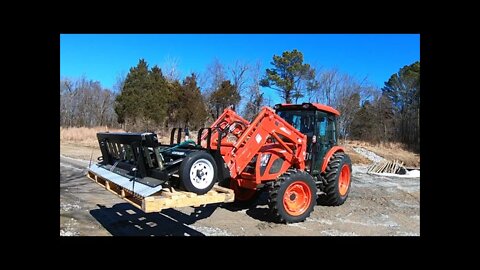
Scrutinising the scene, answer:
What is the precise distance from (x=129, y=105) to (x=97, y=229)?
88.3 ft

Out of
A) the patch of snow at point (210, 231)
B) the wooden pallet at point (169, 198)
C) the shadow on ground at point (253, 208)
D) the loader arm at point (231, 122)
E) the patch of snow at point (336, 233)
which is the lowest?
the patch of snow at point (336, 233)

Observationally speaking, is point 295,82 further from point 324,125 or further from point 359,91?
point 324,125

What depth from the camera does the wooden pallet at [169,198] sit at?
4520 mm

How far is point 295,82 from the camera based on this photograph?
37.8 meters

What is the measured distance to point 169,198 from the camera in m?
4.68

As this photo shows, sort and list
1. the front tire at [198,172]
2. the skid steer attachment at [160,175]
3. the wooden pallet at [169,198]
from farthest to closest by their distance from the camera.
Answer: the front tire at [198,172], the skid steer attachment at [160,175], the wooden pallet at [169,198]

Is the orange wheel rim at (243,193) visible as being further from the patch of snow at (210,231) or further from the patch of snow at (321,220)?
the patch of snow at (210,231)

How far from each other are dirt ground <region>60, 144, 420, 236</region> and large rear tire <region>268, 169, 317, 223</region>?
0.20 meters

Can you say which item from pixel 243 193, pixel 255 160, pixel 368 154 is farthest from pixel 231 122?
pixel 368 154

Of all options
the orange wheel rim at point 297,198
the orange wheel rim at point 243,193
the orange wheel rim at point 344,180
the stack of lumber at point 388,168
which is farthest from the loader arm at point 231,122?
the stack of lumber at point 388,168

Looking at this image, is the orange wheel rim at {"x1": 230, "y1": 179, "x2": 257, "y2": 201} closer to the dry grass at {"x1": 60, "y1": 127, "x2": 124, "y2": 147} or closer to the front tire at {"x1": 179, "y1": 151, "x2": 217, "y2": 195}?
the front tire at {"x1": 179, "y1": 151, "x2": 217, "y2": 195}

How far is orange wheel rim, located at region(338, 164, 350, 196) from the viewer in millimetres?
9086

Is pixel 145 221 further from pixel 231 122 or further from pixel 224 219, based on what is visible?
pixel 231 122
